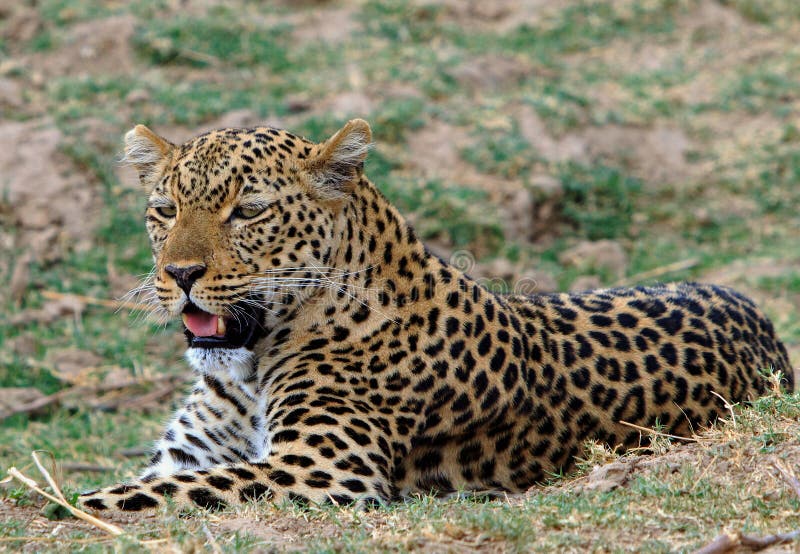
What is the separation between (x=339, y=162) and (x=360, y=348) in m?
1.01

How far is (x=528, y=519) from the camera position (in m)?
5.06

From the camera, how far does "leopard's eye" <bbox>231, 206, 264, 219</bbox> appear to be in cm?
639

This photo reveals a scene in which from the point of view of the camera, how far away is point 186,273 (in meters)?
6.12

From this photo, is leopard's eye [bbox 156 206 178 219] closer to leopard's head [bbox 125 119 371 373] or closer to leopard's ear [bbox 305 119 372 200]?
leopard's head [bbox 125 119 371 373]

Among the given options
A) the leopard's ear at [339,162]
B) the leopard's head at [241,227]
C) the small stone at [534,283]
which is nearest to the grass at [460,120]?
the small stone at [534,283]

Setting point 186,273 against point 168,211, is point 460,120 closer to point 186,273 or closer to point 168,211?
point 168,211

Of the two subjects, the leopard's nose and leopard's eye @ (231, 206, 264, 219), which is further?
leopard's eye @ (231, 206, 264, 219)

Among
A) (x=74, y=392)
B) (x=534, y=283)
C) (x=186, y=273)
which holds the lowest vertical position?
(x=74, y=392)

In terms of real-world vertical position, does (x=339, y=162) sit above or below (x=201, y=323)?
above

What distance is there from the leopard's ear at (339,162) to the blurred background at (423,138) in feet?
10.5

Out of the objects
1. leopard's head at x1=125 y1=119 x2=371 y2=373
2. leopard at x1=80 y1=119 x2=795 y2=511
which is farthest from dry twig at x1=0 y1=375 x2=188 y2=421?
leopard's head at x1=125 y1=119 x2=371 y2=373

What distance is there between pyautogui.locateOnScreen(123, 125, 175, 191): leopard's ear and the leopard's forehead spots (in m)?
0.19

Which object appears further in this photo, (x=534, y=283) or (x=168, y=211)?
(x=534, y=283)

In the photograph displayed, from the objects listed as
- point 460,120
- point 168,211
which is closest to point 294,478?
point 168,211
